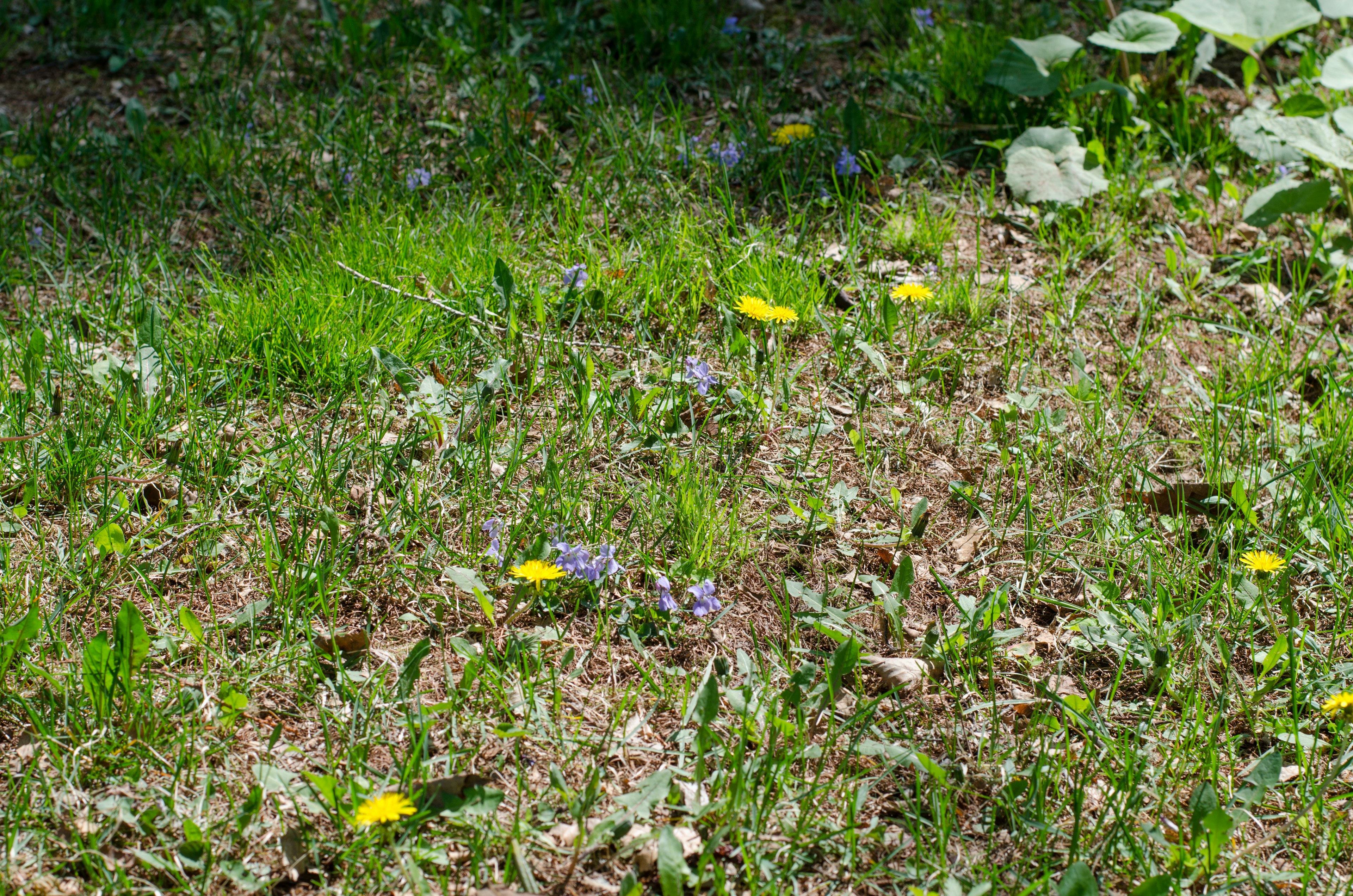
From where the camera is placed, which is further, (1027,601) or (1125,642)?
(1027,601)

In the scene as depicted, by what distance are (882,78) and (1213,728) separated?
294 centimetres

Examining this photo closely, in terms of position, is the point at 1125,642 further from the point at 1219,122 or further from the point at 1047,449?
the point at 1219,122

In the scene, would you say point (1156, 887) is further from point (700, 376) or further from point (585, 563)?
point (700, 376)

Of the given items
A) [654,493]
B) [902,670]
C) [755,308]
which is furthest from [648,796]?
[755,308]

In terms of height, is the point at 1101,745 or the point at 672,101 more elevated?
the point at 672,101

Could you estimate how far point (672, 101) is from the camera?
3766 mm

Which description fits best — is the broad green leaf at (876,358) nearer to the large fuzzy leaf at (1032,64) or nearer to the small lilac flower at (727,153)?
the small lilac flower at (727,153)

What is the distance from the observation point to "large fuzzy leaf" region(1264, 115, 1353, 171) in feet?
10.1

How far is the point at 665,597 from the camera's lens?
6.72 ft

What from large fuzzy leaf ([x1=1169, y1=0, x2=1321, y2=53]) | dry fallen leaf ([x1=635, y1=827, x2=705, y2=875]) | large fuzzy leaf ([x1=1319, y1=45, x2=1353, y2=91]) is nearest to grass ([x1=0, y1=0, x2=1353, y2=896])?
dry fallen leaf ([x1=635, y1=827, x2=705, y2=875])

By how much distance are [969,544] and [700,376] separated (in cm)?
73

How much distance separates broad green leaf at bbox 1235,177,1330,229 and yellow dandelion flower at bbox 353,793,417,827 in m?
2.96

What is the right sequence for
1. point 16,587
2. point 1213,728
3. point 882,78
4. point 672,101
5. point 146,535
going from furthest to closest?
point 882,78 → point 672,101 → point 146,535 → point 16,587 → point 1213,728

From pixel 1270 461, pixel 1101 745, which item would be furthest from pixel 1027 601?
pixel 1270 461
